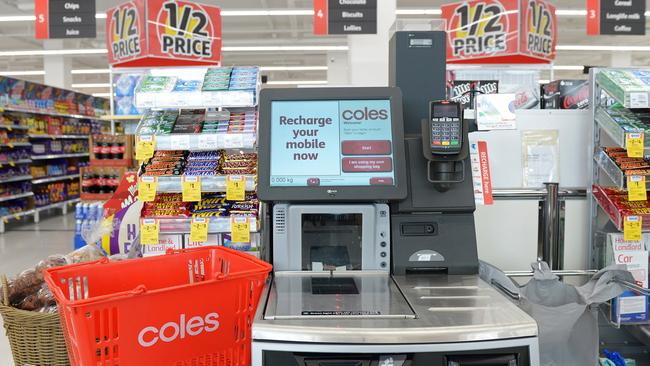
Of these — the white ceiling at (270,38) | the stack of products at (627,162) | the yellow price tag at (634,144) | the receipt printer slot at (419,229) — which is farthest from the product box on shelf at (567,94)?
the white ceiling at (270,38)

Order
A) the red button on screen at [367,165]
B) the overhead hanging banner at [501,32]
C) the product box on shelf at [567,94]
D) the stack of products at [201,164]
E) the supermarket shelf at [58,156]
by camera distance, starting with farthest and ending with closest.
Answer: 1. the supermarket shelf at [58,156]
2. the overhead hanging banner at [501,32]
3. the product box on shelf at [567,94]
4. the stack of products at [201,164]
5. the red button on screen at [367,165]

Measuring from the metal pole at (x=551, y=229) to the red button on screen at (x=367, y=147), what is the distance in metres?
0.97

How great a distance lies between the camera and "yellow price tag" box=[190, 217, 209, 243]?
89.5 inches

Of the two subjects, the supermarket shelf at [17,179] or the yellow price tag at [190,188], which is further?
the supermarket shelf at [17,179]

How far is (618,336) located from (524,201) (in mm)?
849

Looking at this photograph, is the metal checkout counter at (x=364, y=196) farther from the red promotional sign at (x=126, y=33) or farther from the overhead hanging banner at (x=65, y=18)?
the overhead hanging banner at (x=65, y=18)

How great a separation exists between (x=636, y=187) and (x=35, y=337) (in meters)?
2.50

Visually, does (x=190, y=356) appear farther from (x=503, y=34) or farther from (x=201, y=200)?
(x=503, y=34)

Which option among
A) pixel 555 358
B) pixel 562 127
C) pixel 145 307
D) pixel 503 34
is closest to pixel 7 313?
pixel 145 307

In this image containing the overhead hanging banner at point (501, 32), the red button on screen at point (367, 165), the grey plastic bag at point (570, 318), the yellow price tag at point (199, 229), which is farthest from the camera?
the overhead hanging banner at point (501, 32)

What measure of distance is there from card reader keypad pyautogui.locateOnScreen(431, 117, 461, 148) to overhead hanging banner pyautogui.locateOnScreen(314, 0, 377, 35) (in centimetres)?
401

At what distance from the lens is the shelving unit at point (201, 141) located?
232cm

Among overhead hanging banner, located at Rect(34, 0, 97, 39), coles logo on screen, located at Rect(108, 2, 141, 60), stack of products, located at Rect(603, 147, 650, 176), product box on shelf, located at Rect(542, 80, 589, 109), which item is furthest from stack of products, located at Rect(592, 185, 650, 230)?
overhead hanging banner, located at Rect(34, 0, 97, 39)

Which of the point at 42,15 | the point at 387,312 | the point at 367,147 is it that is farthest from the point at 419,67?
the point at 42,15
